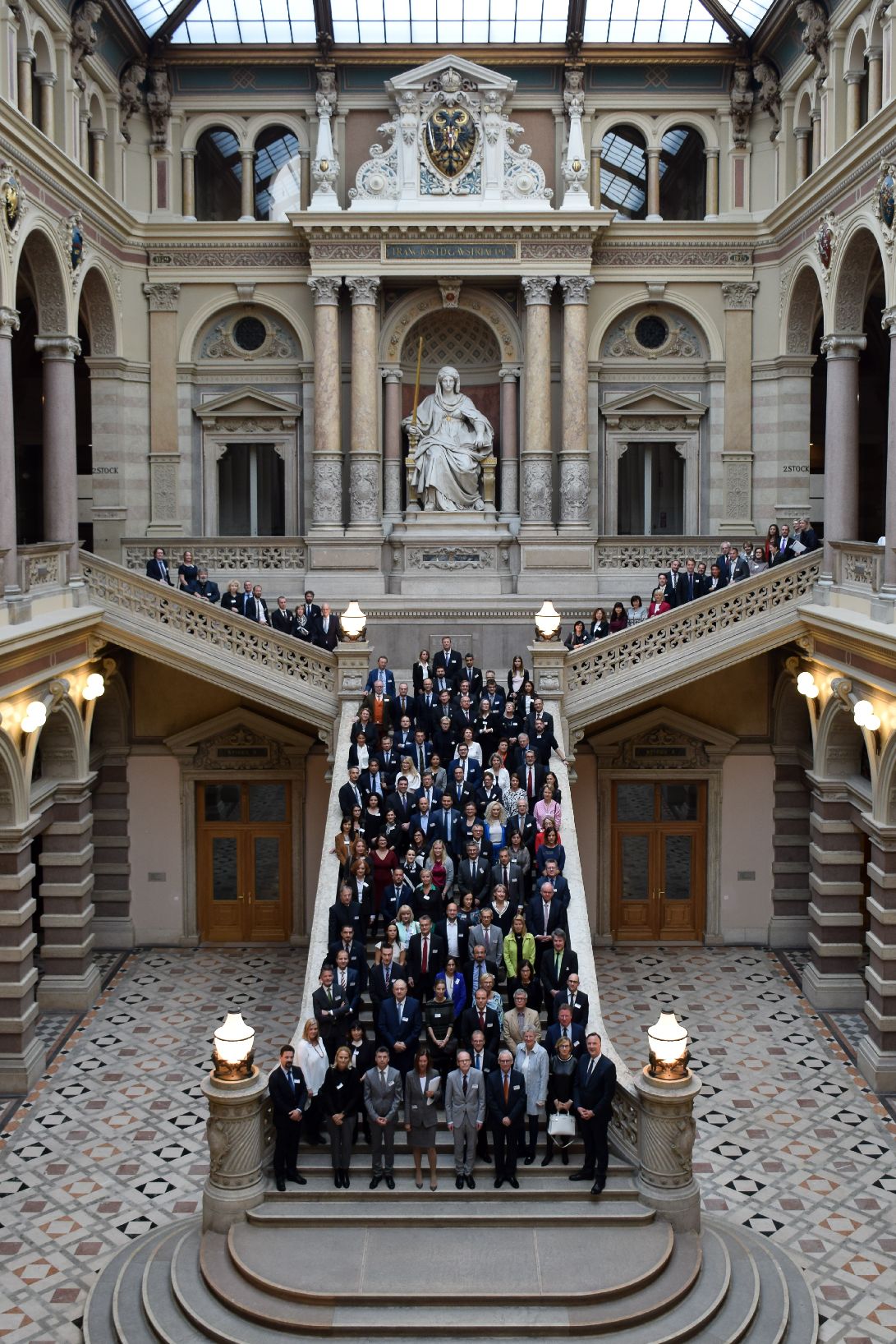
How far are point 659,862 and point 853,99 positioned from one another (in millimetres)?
13368

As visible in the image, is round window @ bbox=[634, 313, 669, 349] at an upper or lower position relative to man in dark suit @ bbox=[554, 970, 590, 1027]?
upper

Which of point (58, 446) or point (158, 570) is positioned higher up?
point (58, 446)

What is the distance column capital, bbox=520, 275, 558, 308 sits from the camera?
26.0 metres

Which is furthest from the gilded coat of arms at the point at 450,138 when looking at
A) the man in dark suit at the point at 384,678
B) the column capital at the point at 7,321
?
the man in dark suit at the point at 384,678

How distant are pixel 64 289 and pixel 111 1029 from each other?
38.0ft

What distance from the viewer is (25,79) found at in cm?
2033

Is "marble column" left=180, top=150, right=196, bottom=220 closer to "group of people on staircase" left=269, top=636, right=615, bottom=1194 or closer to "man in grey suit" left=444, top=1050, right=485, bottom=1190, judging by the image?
"group of people on staircase" left=269, top=636, right=615, bottom=1194

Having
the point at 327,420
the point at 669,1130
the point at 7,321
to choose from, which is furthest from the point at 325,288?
the point at 669,1130

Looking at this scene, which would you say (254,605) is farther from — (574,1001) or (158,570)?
(574,1001)

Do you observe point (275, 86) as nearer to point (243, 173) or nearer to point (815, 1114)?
point (243, 173)

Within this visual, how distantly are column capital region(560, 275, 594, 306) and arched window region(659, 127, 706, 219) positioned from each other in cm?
308

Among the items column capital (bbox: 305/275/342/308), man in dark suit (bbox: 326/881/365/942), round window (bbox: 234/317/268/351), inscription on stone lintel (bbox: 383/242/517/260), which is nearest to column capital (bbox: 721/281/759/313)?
inscription on stone lintel (bbox: 383/242/517/260)

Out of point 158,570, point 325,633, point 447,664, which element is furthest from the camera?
point 158,570

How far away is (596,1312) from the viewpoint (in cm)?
1280
